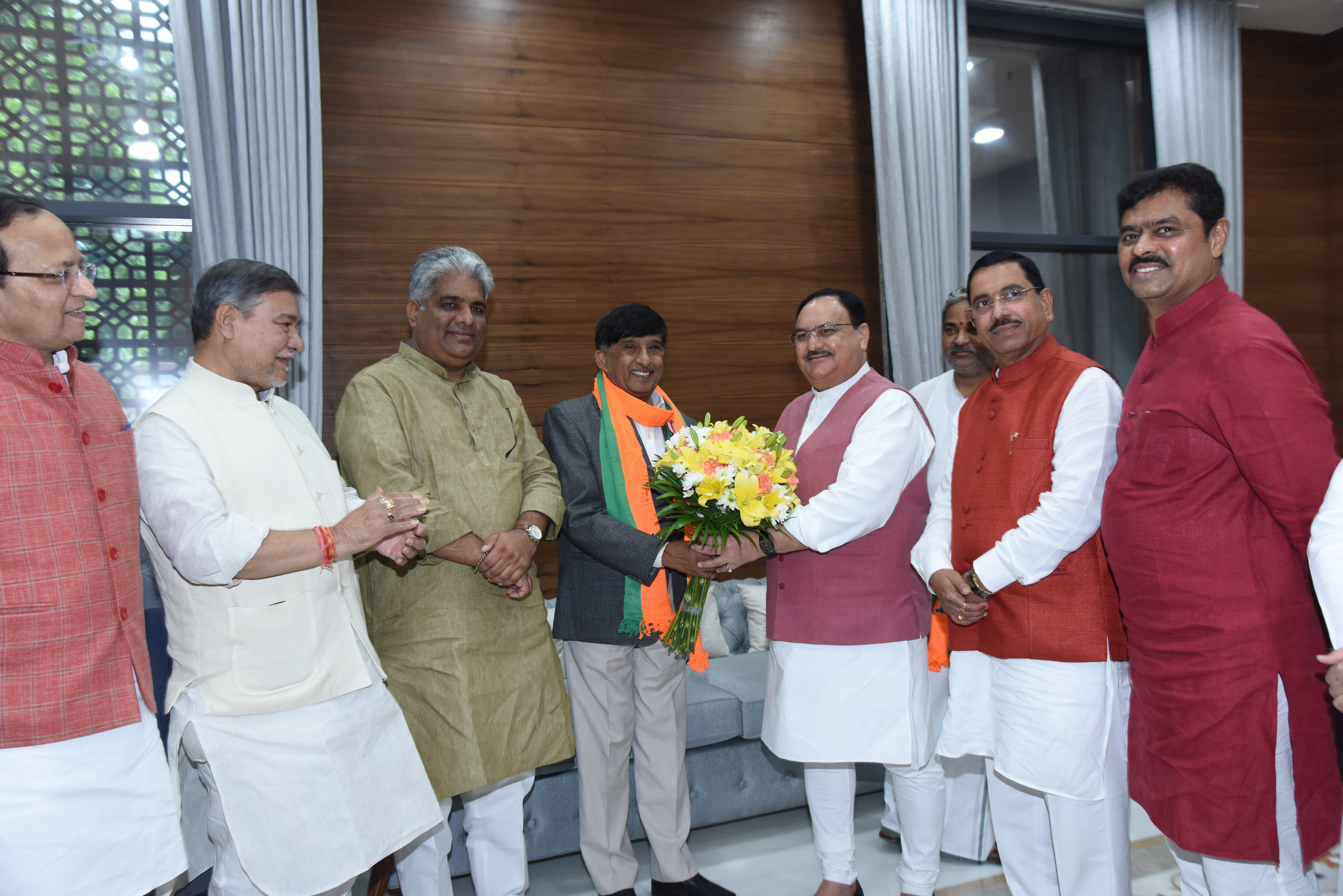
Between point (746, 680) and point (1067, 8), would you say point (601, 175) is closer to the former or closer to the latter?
point (746, 680)

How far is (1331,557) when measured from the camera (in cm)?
165

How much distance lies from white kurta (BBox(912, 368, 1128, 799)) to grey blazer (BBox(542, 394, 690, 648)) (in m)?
1.03

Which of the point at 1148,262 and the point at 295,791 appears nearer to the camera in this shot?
the point at 295,791

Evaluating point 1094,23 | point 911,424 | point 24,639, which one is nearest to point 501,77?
point 911,424

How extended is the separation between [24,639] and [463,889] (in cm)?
195

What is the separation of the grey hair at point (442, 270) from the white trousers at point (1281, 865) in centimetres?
233

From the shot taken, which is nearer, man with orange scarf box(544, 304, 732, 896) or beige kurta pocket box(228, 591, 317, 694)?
beige kurta pocket box(228, 591, 317, 694)

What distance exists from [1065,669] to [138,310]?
384cm

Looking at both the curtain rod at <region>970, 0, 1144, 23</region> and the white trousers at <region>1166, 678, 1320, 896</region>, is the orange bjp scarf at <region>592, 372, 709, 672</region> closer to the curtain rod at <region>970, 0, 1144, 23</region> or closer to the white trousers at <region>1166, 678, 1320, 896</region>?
the white trousers at <region>1166, 678, 1320, 896</region>

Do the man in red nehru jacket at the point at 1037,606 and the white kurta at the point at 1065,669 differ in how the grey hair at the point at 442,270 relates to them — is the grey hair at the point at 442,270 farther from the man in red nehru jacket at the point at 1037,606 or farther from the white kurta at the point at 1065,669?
the white kurta at the point at 1065,669

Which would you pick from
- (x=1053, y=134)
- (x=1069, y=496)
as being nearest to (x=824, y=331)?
(x=1069, y=496)

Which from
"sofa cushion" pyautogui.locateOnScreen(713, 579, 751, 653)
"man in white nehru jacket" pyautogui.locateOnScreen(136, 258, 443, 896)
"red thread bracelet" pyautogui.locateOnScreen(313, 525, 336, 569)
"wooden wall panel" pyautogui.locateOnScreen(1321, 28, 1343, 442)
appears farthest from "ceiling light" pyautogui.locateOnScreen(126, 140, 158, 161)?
"wooden wall panel" pyautogui.locateOnScreen(1321, 28, 1343, 442)

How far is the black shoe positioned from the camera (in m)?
2.82

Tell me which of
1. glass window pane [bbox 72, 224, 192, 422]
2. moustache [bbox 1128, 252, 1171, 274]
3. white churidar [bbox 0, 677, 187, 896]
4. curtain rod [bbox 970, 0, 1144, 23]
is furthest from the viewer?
curtain rod [bbox 970, 0, 1144, 23]
